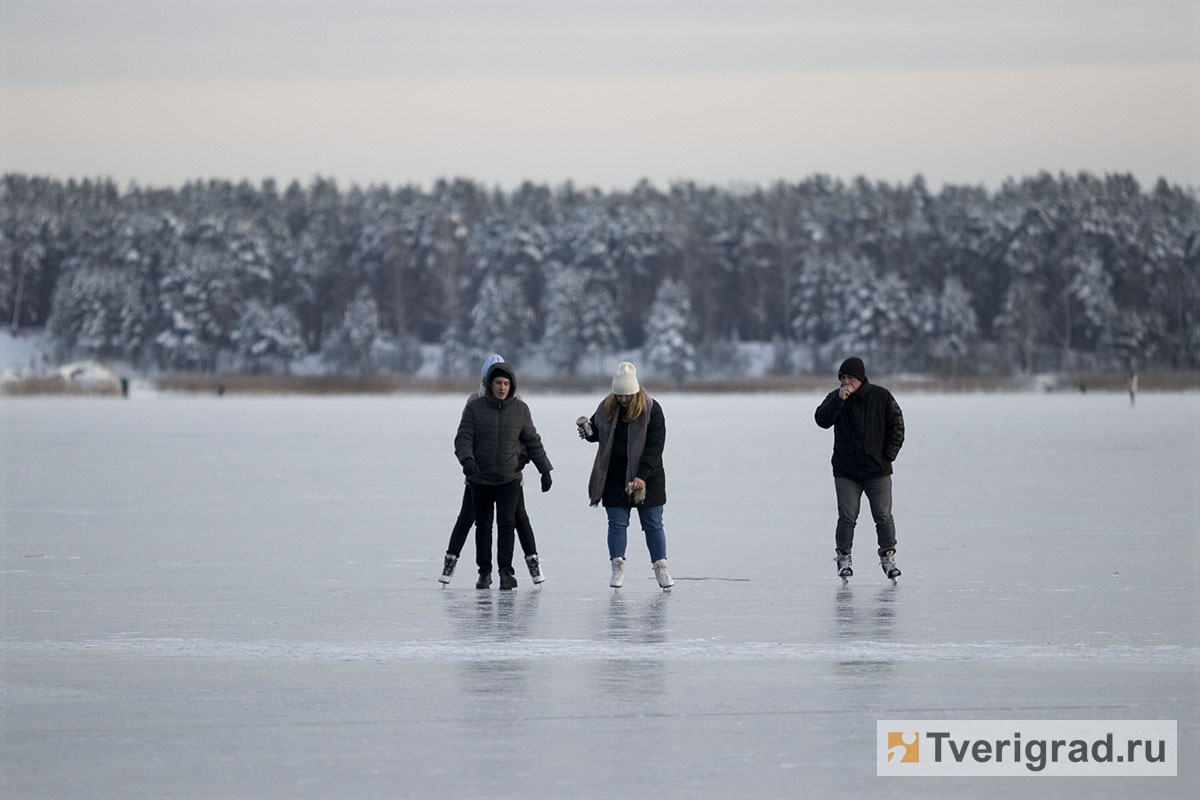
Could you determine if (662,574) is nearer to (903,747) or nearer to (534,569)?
(534,569)

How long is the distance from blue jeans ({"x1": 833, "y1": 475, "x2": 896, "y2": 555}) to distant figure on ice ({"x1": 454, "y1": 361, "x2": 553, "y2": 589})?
2.03 meters

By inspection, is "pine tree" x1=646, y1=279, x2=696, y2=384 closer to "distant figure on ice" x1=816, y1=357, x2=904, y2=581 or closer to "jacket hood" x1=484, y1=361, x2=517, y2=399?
"distant figure on ice" x1=816, y1=357, x2=904, y2=581

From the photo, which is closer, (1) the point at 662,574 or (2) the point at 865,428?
(1) the point at 662,574

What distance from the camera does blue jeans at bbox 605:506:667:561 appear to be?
36.4 ft

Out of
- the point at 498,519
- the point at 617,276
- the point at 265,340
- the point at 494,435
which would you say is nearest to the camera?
the point at 494,435

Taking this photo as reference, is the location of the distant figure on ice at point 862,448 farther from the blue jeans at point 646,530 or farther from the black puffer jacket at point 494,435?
the black puffer jacket at point 494,435

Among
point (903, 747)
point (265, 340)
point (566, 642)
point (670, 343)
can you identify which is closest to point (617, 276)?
point (670, 343)

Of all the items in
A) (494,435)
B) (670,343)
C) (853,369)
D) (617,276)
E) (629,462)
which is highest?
(617,276)

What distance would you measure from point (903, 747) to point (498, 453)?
16.9 feet

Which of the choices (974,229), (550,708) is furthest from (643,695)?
(974,229)

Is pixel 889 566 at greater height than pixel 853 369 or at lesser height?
lesser

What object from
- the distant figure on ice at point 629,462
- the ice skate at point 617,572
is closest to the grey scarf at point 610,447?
the distant figure on ice at point 629,462

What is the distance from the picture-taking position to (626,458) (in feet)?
36.1

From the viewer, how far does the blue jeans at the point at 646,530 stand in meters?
11.1
